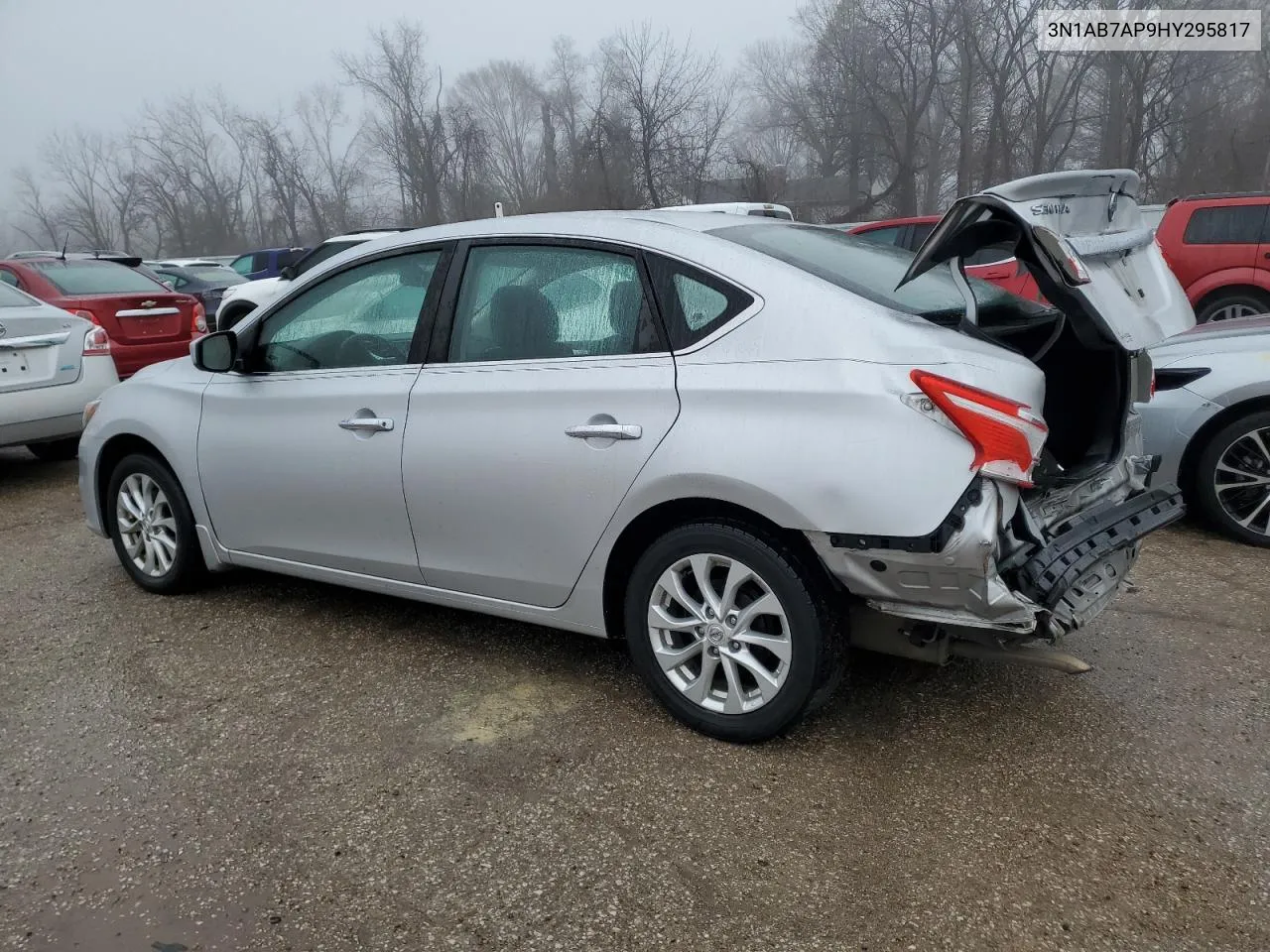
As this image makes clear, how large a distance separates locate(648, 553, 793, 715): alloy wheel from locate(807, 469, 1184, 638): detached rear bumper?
29 centimetres

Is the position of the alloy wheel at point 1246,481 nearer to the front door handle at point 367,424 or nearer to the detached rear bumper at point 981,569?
the detached rear bumper at point 981,569

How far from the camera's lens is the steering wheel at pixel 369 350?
3482 millimetres

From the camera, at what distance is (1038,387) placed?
2.65m

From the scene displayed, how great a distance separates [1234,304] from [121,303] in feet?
34.3

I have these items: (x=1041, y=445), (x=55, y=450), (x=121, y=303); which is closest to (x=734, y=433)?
(x=1041, y=445)

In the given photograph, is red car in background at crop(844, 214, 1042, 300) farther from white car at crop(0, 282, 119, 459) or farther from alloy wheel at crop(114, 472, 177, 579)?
white car at crop(0, 282, 119, 459)

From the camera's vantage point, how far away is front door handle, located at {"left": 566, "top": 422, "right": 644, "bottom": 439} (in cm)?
282

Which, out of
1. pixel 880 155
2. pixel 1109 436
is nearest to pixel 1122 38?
pixel 880 155

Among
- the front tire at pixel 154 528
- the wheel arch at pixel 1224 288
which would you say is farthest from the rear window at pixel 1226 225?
the front tire at pixel 154 528

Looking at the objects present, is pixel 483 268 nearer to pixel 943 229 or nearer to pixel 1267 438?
pixel 943 229

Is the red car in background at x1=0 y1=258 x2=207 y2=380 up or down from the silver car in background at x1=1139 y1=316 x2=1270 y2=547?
up

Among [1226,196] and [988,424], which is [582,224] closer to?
[988,424]

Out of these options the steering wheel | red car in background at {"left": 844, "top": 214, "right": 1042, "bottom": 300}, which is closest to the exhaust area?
red car in background at {"left": 844, "top": 214, "right": 1042, "bottom": 300}

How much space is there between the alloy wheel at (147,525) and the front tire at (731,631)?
2.50m
